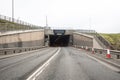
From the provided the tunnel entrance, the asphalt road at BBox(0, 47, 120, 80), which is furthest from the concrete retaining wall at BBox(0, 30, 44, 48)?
the asphalt road at BBox(0, 47, 120, 80)

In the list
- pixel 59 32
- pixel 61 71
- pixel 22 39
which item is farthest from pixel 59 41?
pixel 61 71

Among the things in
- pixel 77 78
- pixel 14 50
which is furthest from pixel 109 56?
pixel 14 50

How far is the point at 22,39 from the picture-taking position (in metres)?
58.9

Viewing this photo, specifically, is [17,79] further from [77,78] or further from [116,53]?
[116,53]

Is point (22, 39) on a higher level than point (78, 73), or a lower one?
higher

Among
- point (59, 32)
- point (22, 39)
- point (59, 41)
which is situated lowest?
point (59, 41)

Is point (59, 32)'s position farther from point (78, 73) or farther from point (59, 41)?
point (78, 73)

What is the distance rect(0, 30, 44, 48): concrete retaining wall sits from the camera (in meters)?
46.1

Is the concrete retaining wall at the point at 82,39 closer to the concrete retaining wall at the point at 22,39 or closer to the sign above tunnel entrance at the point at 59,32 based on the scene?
the sign above tunnel entrance at the point at 59,32

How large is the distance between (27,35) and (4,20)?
21.3ft

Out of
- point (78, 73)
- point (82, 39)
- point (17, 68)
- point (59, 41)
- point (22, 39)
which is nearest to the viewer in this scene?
point (78, 73)

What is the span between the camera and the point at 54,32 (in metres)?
92.9

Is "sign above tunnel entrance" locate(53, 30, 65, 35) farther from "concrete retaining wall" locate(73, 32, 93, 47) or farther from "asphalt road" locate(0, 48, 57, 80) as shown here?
"asphalt road" locate(0, 48, 57, 80)

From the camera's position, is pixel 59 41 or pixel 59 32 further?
pixel 59 41
